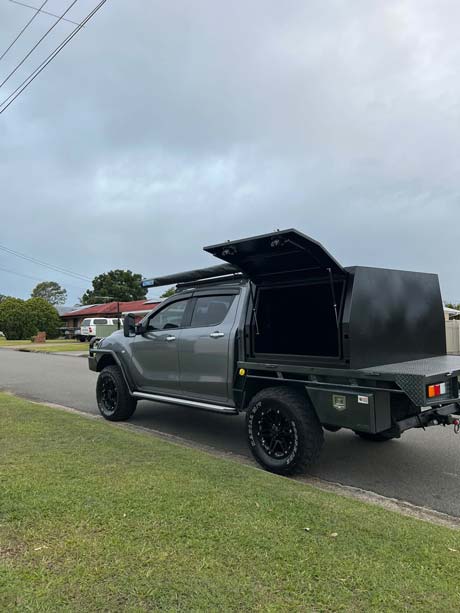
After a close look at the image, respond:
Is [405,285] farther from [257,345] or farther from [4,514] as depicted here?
[4,514]

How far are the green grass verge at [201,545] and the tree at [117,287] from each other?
6942 cm

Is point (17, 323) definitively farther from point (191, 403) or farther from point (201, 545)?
point (201, 545)

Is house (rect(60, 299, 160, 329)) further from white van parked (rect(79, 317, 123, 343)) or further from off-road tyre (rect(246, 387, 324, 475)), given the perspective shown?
off-road tyre (rect(246, 387, 324, 475))

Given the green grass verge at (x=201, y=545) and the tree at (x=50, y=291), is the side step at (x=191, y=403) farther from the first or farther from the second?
the tree at (x=50, y=291)

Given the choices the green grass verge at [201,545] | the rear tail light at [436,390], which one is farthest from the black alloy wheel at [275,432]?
the rear tail light at [436,390]

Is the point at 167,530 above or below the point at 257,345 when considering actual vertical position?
below

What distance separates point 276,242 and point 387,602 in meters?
3.01

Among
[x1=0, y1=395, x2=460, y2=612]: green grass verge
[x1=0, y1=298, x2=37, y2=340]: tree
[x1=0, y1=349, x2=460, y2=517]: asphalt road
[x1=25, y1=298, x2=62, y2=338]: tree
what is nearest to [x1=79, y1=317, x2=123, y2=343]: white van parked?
[x1=25, y1=298, x2=62, y2=338]: tree

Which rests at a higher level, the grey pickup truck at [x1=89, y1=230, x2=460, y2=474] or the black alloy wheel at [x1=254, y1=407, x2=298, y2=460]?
the grey pickup truck at [x1=89, y1=230, x2=460, y2=474]

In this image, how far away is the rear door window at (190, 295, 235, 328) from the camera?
609 cm

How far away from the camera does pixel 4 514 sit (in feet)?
11.3

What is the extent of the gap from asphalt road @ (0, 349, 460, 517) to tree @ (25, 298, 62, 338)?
41.8 metres

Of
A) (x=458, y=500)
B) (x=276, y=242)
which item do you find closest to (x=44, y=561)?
(x=276, y=242)

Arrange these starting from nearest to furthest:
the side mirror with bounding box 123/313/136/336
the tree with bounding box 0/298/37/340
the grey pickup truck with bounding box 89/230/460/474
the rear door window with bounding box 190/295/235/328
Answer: the grey pickup truck with bounding box 89/230/460/474 < the rear door window with bounding box 190/295/235/328 < the side mirror with bounding box 123/313/136/336 < the tree with bounding box 0/298/37/340
